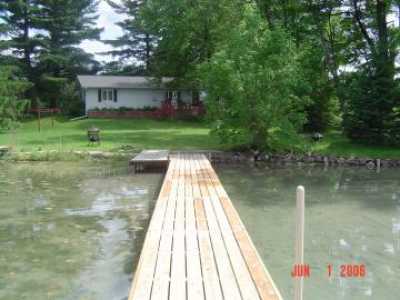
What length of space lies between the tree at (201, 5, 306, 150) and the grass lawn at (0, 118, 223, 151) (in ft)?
6.74

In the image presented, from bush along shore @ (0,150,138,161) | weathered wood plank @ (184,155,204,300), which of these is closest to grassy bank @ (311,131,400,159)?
bush along shore @ (0,150,138,161)

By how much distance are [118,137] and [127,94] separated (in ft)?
45.1

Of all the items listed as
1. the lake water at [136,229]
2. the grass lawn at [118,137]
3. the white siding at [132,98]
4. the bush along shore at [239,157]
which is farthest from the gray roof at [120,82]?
the lake water at [136,229]

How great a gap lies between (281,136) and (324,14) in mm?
12476

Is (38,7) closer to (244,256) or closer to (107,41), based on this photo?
(107,41)

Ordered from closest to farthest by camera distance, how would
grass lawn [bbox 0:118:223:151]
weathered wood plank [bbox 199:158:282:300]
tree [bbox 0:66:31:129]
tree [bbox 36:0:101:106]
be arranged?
1. weathered wood plank [bbox 199:158:282:300]
2. grass lawn [bbox 0:118:223:151]
3. tree [bbox 0:66:31:129]
4. tree [bbox 36:0:101:106]

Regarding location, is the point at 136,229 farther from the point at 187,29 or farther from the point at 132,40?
the point at 132,40

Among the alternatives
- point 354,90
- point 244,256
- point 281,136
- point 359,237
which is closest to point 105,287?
point 244,256

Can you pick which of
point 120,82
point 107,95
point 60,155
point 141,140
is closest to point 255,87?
point 141,140

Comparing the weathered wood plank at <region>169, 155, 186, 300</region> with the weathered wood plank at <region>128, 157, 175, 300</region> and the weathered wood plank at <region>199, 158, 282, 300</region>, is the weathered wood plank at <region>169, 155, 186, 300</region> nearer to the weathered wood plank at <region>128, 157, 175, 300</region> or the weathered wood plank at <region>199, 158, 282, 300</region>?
the weathered wood plank at <region>128, 157, 175, 300</region>

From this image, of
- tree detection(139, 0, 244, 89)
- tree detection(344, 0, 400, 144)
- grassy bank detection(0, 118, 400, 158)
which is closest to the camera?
grassy bank detection(0, 118, 400, 158)

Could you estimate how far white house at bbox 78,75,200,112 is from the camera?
116 ft

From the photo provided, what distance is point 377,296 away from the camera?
5266 mm

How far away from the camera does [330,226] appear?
8.33m
